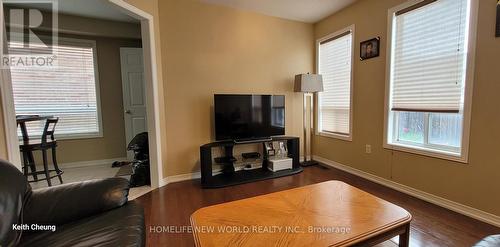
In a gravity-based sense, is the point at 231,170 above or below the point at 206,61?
below

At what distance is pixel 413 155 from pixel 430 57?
109 cm

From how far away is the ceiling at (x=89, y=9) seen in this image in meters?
3.00

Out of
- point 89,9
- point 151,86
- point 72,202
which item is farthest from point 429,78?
point 89,9

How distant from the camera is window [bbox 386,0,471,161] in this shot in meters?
2.10

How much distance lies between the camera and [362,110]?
3129 mm

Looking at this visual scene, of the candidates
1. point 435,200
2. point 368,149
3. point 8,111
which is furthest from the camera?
point 368,149

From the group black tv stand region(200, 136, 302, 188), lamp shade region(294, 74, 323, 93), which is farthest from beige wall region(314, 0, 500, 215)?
black tv stand region(200, 136, 302, 188)

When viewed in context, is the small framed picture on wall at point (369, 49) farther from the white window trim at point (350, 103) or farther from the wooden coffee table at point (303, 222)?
the wooden coffee table at point (303, 222)

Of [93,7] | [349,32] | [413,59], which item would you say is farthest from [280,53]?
[93,7]

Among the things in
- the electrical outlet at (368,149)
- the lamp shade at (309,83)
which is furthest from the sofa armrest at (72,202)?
the electrical outlet at (368,149)

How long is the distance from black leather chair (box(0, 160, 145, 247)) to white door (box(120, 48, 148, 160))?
9.24 feet

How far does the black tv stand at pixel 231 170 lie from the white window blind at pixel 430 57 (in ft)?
5.14

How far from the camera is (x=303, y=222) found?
4.21ft

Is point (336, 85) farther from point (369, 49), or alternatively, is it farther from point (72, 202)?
point (72, 202)
